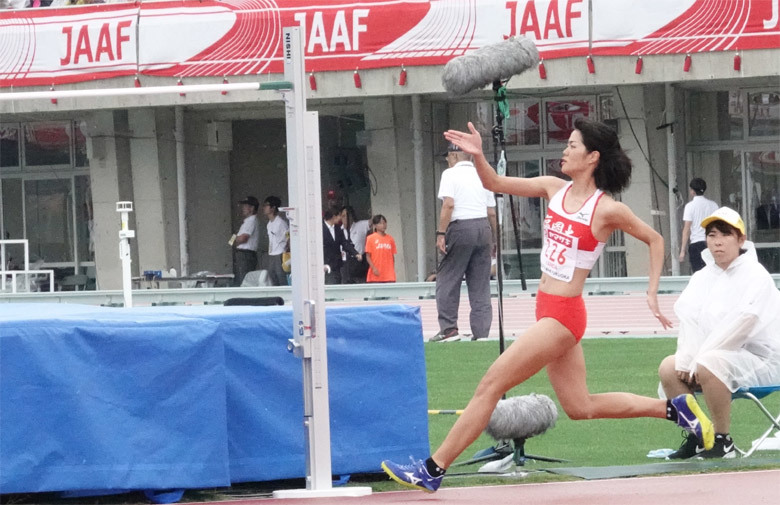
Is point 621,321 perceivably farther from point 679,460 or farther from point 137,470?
point 137,470

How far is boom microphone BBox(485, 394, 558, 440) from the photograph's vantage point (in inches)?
286

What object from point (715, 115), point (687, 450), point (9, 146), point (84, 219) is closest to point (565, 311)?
point (687, 450)

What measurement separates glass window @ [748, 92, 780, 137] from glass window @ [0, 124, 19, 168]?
52.0 ft

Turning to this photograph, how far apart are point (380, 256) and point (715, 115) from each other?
25.4 ft

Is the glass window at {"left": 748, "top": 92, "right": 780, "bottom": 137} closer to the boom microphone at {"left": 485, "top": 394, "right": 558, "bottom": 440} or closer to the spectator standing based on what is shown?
the spectator standing

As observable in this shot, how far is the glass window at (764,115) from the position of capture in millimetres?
26469

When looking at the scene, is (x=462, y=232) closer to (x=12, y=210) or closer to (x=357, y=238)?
(x=357, y=238)

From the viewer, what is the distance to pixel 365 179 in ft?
99.5

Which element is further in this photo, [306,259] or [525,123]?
[525,123]

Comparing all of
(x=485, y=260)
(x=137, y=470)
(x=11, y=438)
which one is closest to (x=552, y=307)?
(x=137, y=470)

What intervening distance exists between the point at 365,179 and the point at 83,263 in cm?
690

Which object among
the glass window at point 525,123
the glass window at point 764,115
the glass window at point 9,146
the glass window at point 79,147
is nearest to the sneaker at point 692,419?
the glass window at point 764,115

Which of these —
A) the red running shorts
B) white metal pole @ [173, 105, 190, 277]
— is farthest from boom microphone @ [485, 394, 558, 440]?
white metal pole @ [173, 105, 190, 277]

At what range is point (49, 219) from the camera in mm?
32375
